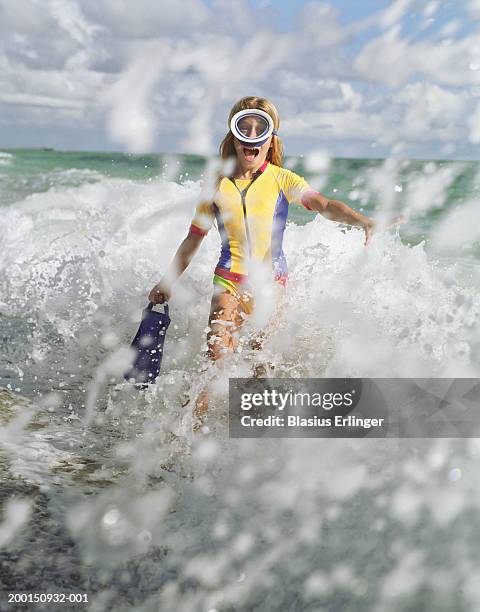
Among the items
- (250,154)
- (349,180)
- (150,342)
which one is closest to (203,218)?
(250,154)

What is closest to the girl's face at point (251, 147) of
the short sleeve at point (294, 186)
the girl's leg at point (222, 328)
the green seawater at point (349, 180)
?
the short sleeve at point (294, 186)

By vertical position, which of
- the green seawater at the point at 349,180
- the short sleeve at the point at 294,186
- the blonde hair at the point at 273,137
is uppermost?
the green seawater at the point at 349,180

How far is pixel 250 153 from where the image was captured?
3744 mm

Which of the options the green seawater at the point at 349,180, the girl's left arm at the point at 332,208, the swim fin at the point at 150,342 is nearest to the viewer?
the girl's left arm at the point at 332,208

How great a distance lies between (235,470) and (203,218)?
4.50 ft

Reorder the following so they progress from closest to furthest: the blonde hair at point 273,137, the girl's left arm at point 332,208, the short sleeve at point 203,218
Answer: the girl's left arm at point 332,208
the blonde hair at point 273,137
the short sleeve at point 203,218

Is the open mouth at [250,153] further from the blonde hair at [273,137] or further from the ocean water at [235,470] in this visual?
the ocean water at [235,470]

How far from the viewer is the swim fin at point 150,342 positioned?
4180 millimetres

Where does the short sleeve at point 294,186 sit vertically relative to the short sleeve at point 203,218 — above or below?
above

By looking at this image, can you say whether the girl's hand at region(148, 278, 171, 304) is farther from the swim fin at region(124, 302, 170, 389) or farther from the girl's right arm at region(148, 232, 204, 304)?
the swim fin at region(124, 302, 170, 389)

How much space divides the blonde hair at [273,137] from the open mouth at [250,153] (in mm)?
119

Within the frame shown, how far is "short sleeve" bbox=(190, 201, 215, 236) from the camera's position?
12.6ft

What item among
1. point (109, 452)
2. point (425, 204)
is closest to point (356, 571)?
point (109, 452)

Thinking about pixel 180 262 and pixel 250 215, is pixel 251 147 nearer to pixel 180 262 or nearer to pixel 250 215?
pixel 250 215
